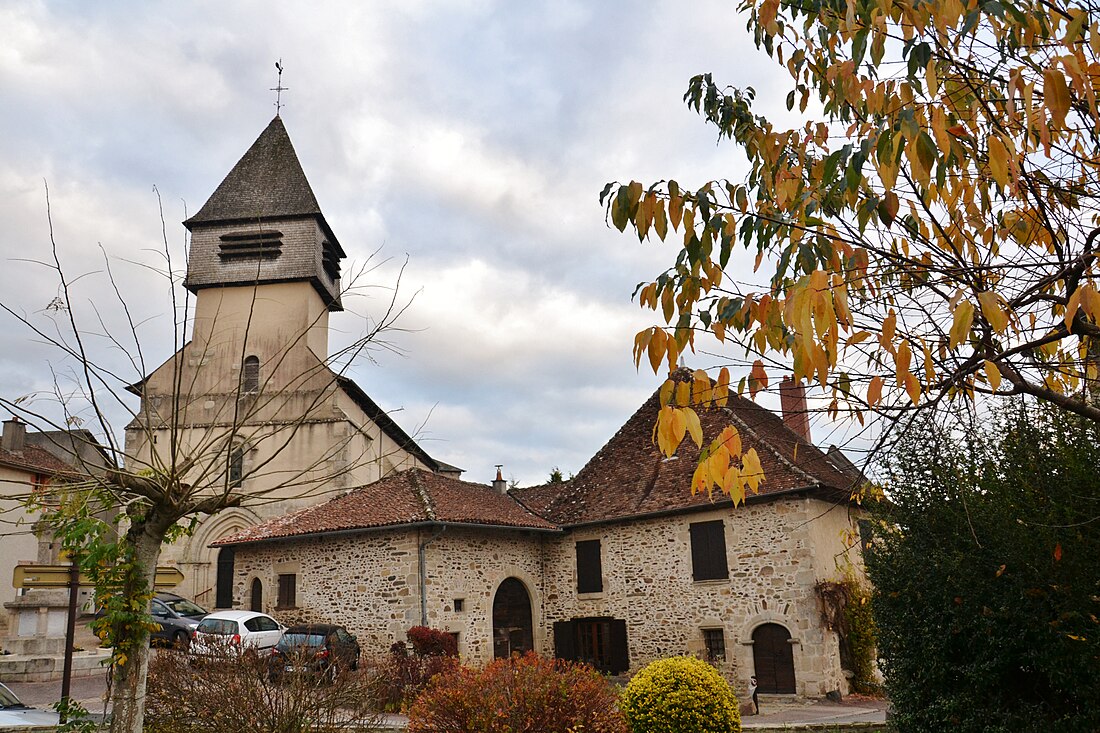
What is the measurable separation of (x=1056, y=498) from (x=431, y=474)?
1559cm

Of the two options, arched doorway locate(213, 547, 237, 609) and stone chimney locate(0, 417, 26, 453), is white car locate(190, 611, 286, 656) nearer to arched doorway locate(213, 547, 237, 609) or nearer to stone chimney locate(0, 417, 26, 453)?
arched doorway locate(213, 547, 237, 609)

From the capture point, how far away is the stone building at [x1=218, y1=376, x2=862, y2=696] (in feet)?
51.5

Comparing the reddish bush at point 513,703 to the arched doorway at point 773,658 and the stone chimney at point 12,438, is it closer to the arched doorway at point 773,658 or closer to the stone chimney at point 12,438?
the arched doorway at point 773,658

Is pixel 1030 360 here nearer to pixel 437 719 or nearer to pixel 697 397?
pixel 697 397

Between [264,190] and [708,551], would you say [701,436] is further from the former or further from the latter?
[264,190]

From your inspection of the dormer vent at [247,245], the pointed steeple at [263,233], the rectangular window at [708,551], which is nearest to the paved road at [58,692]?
the rectangular window at [708,551]

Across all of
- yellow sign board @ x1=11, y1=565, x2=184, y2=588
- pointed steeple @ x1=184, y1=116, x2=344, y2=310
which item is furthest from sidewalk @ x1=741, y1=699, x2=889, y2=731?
pointed steeple @ x1=184, y1=116, x2=344, y2=310

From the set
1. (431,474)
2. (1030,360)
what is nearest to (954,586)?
(1030,360)

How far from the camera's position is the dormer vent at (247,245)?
2681 centimetres

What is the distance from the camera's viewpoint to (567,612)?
61.5ft

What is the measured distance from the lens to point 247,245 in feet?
88.4

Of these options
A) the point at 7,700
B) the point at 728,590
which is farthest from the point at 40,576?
the point at 728,590

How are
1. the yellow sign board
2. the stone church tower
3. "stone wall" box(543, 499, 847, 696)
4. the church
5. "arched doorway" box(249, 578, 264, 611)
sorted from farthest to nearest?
the stone church tower, "arched doorway" box(249, 578, 264, 611), the church, "stone wall" box(543, 499, 847, 696), the yellow sign board

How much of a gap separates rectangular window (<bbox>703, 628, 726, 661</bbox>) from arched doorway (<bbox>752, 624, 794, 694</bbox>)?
0.69 metres
